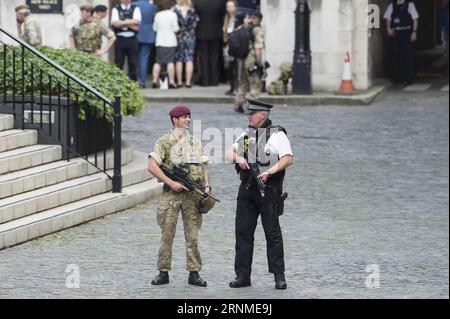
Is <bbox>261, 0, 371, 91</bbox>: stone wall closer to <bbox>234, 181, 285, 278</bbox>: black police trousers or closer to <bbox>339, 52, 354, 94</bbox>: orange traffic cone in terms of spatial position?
<bbox>339, 52, 354, 94</bbox>: orange traffic cone

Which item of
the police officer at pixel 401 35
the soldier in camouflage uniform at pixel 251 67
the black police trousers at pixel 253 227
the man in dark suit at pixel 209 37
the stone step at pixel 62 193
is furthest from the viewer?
the police officer at pixel 401 35

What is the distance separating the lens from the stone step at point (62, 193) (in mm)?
15945

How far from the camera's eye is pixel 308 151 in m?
22.2

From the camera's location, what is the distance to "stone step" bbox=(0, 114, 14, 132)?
17.8 meters

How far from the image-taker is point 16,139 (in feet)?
57.7

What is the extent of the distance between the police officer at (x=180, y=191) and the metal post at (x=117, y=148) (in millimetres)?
3951

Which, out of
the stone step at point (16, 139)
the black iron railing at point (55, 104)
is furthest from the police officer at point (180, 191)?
the stone step at point (16, 139)

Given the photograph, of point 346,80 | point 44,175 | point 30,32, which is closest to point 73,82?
point 44,175

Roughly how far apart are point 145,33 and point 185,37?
32.0 inches

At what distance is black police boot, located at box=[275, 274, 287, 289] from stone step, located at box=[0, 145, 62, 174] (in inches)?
177

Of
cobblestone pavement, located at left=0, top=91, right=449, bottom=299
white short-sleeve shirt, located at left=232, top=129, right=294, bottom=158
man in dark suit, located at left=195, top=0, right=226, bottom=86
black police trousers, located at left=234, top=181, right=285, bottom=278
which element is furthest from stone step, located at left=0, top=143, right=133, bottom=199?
man in dark suit, located at left=195, top=0, right=226, bottom=86

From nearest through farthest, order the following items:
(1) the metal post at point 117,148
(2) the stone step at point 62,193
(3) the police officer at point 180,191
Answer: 1. (3) the police officer at point 180,191
2. (2) the stone step at point 62,193
3. (1) the metal post at point 117,148

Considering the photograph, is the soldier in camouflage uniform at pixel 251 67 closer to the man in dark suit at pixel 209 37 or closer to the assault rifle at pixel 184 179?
the man in dark suit at pixel 209 37

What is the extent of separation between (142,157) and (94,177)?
6.92 ft
